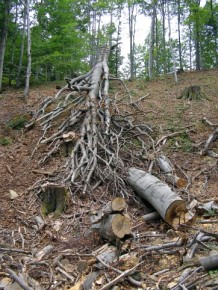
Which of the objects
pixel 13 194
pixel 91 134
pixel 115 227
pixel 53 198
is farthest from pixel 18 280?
pixel 91 134

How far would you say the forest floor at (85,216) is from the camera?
14.2 ft

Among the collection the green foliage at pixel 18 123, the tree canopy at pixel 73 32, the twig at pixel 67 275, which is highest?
the tree canopy at pixel 73 32

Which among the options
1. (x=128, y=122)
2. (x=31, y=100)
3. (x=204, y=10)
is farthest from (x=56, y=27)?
(x=128, y=122)

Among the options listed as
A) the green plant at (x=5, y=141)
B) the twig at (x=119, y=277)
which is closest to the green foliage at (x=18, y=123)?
the green plant at (x=5, y=141)

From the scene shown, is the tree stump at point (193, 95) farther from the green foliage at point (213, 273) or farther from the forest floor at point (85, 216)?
the green foliage at point (213, 273)

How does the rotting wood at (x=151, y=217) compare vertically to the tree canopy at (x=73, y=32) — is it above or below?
below

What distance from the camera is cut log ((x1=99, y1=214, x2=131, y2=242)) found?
4926 mm

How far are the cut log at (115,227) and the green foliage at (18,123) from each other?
21.8ft

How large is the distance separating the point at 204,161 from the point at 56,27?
15.9m

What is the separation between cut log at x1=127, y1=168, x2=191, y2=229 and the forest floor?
0.24m

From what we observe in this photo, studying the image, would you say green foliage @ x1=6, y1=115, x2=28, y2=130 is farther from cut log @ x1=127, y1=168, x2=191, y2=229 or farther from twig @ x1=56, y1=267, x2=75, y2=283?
twig @ x1=56, y1=267, x2=75, y2=283

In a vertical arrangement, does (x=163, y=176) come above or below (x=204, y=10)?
below

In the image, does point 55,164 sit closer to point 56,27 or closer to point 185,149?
point 185,149

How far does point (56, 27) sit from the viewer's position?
21.1 metres
